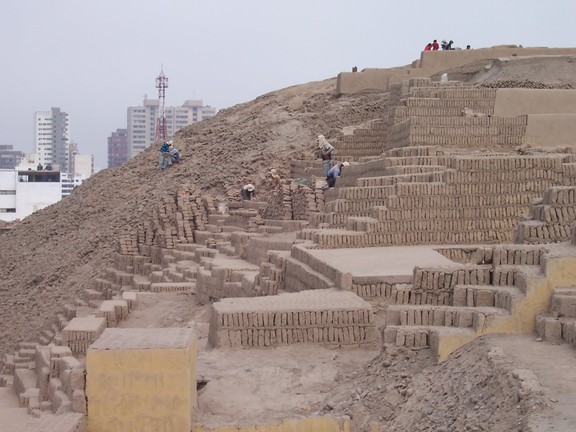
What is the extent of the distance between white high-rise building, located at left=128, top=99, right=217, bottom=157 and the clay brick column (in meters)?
110

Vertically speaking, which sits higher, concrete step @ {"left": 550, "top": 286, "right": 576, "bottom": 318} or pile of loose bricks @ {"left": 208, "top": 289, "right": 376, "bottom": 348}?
concrete step @ {"left": 550, "top": 286, "right": 576, "bottom": 318}

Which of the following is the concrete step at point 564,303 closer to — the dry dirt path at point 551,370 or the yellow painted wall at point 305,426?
the dry dirt path at point 551,370

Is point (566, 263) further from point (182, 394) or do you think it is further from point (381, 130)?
point (381, 130)

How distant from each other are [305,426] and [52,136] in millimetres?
124963

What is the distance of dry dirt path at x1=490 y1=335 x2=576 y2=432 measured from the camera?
5273mm

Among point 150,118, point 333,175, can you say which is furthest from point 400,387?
point 150,118

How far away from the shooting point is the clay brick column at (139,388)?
6.97 meters

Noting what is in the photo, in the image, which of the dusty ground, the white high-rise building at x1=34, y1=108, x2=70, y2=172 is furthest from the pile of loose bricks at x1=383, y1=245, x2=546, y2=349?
the white high-rise building at x1=34, y1=108, x2=70, y2=172

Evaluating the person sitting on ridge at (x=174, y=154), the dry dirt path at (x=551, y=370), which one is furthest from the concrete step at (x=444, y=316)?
the person sitting on ridge at (x=174, y=154)

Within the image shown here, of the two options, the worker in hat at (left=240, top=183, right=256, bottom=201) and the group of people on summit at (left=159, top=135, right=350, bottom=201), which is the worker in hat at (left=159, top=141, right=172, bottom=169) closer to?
the group of people on summit at (left=159, top=135, right=350, bottom=201)

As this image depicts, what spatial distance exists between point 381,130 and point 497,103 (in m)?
2.95

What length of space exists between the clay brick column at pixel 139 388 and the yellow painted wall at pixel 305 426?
1.09ft

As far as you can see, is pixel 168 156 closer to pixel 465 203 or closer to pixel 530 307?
pixel 465 203

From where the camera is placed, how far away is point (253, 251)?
1573 centimetres
